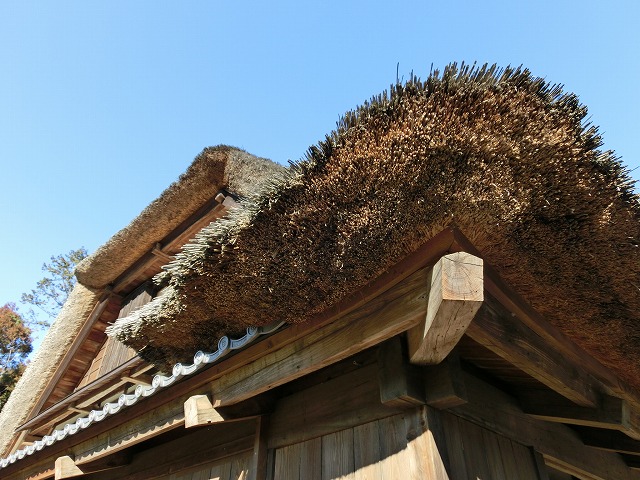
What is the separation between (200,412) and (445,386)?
47.1 inches

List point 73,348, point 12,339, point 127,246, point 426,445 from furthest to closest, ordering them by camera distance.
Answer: point 12,339 < point 73,348 < point 127,246 < point 426,445

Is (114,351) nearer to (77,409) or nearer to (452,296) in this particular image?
(77,409)

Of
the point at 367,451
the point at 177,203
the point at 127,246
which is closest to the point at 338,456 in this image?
the point at 367,451

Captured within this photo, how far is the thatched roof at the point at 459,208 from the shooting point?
143 centimetres

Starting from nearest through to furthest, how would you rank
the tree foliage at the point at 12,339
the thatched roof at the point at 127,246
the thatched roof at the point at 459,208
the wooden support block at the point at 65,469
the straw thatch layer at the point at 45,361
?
the thatched roof at the point at 459,208
the wooden support block at the point at 65,469
the thatched roof at the point at 127,246
the straw thatch layer at the point at 45,361
the tree foliage at the point at 12,339

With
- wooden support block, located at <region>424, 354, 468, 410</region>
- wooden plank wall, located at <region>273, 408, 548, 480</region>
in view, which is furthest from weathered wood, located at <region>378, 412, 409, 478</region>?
wooden support block, located at <region>424, 354, 468, 410</region>

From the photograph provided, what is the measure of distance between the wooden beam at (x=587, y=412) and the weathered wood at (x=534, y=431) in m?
0.09

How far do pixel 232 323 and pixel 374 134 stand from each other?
3.89 ft

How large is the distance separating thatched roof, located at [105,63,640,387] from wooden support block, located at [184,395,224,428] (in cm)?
61

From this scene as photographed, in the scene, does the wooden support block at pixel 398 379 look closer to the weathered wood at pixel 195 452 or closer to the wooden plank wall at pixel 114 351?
the weathered wood at pixel 195 452

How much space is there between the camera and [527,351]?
1721mm

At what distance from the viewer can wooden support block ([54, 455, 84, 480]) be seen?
3102mm

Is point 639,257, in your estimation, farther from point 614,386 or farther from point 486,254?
point 614,386

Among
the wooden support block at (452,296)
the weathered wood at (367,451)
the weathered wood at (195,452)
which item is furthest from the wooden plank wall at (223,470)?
the wooden support block at (452,296)
